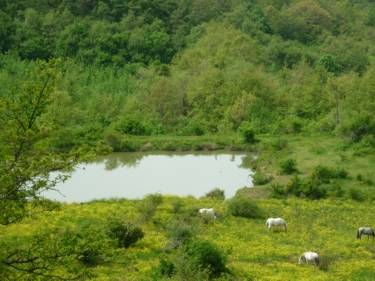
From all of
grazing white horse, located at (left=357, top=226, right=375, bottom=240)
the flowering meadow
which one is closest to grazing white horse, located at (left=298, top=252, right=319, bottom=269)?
the flowering meadow

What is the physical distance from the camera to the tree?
11.9 metres

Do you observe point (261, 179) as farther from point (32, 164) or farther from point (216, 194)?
point (32, 164)

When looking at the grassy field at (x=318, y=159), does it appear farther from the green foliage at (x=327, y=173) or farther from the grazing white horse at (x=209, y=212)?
the grazing white horse at (x=209, y=212)

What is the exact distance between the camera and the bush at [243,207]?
31.5 meters

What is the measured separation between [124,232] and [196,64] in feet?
206

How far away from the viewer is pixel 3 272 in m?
11.9

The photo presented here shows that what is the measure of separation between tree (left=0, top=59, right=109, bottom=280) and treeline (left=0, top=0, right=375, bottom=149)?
29.0 meters

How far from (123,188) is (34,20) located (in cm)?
5664

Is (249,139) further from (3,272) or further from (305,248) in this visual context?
(3,272)

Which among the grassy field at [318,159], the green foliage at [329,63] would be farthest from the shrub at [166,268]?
the green foliage at [329,63]

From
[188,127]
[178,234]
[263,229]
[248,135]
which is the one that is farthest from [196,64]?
[178,234]

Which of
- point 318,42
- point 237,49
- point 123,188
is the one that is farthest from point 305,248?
point 318,42

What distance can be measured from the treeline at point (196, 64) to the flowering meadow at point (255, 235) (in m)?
12.3

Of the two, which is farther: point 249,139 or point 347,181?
point 249,139
